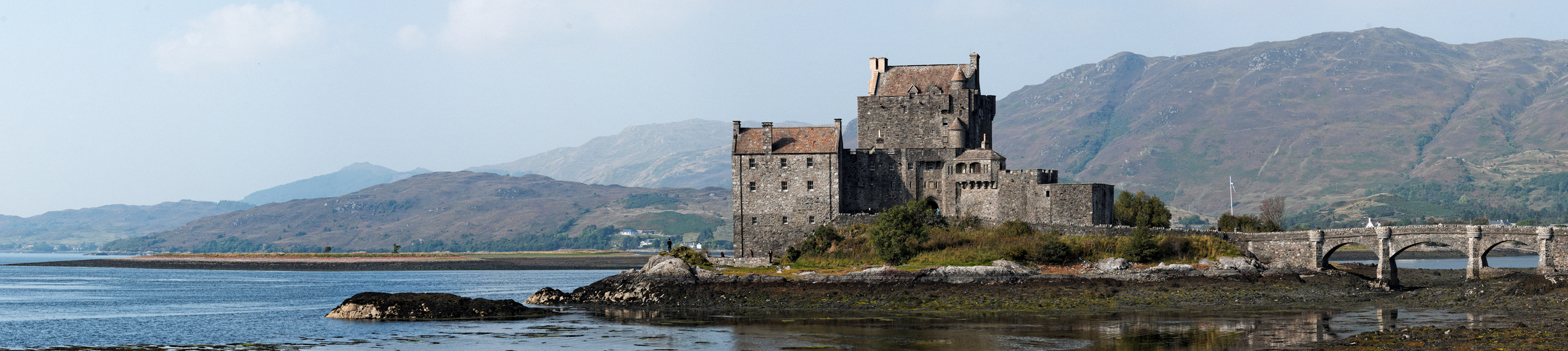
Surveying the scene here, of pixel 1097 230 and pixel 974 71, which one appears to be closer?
pixel 1097 230

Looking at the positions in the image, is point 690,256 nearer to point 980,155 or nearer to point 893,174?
point 893,174

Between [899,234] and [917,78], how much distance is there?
60.3 ft

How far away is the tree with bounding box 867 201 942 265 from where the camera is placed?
3201 inches

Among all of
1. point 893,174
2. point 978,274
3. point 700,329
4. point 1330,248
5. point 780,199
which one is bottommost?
point 700,329

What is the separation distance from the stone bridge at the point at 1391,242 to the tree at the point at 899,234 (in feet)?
69.9

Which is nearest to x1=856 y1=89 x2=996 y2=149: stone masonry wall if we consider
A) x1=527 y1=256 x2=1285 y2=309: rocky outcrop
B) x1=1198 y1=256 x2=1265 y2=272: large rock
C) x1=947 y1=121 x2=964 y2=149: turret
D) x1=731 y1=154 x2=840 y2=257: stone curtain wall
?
x1=947 y1=121 x2=964 y2=149: turret

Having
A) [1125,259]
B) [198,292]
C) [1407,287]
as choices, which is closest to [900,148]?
[1125,259]

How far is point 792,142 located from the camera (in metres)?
91.2

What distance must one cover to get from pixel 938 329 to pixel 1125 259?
27314mm

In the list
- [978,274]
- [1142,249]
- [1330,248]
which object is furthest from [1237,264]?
[978,274]

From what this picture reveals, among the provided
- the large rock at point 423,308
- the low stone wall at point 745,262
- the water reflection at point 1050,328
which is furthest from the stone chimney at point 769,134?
the large rock at point 423,308

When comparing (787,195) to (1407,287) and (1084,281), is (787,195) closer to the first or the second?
(1084,281)

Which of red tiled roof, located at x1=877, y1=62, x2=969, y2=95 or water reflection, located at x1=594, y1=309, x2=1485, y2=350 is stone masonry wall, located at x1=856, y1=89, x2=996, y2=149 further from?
water reflection, located at x1=594, y1=309, x2=1485, y2=350

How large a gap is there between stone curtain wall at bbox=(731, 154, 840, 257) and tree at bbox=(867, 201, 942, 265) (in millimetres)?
6635
